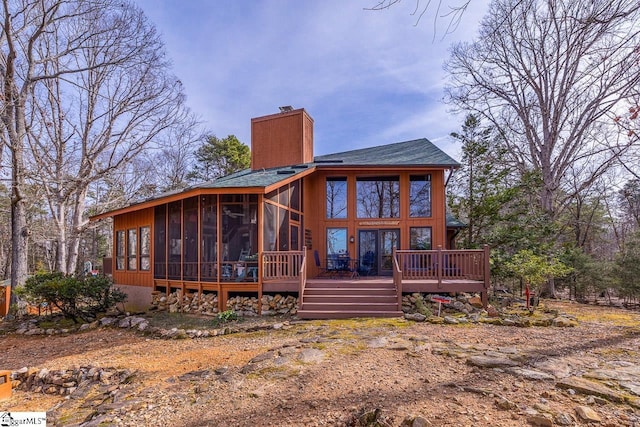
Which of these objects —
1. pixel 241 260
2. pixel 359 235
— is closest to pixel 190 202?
pixel 241 260

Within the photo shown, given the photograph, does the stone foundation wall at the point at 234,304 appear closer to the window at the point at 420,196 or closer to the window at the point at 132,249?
the window at the point at 132,249

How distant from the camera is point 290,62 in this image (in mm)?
12875

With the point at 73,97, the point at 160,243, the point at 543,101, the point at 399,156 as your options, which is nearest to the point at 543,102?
the point at 543,101

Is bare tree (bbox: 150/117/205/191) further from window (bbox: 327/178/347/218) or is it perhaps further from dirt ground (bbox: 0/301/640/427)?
dirt ground (bbox: 0/301/640/427)

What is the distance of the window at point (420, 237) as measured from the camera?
466 inches

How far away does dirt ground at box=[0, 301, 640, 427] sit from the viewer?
3.34m

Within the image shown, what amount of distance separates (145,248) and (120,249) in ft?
7.02

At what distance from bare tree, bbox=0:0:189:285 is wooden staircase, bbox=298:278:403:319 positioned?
8670 mm

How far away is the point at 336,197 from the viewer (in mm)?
12484

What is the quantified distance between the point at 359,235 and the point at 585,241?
15.3 metres

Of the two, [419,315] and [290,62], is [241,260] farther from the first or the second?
[290,62]

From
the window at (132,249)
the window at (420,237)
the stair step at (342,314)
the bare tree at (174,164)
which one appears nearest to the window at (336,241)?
the window at (420,237)

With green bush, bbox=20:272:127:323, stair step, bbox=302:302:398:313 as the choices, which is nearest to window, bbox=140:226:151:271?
green bush, bbox=20:272:127:323

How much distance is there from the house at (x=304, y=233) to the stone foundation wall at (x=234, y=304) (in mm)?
189
